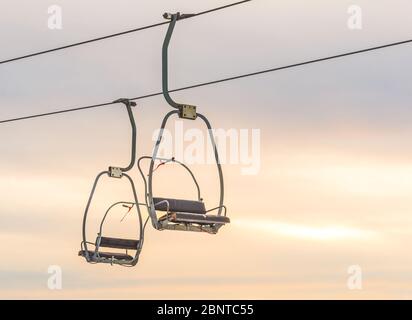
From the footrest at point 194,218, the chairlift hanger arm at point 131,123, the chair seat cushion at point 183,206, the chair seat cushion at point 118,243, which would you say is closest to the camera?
the footrest at point 194,218

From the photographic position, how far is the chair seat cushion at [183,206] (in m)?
23.2

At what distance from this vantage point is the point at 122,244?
28078mm

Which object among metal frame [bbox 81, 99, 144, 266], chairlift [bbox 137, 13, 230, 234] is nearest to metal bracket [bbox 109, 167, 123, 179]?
metal frame [bbox 81, 99, 144, 266]

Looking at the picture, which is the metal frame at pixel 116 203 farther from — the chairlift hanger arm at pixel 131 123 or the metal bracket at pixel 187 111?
the metal bracket at pixel 187 111

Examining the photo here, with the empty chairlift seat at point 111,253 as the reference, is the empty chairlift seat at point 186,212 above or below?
above

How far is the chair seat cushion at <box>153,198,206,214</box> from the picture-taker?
23203mm

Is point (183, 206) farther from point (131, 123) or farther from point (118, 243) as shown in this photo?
point (118, 243)

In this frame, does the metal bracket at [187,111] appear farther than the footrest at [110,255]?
No

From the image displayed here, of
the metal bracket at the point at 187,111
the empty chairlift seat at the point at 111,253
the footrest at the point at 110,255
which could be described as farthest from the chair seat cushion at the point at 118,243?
the metal bracket at the point at 187,111
